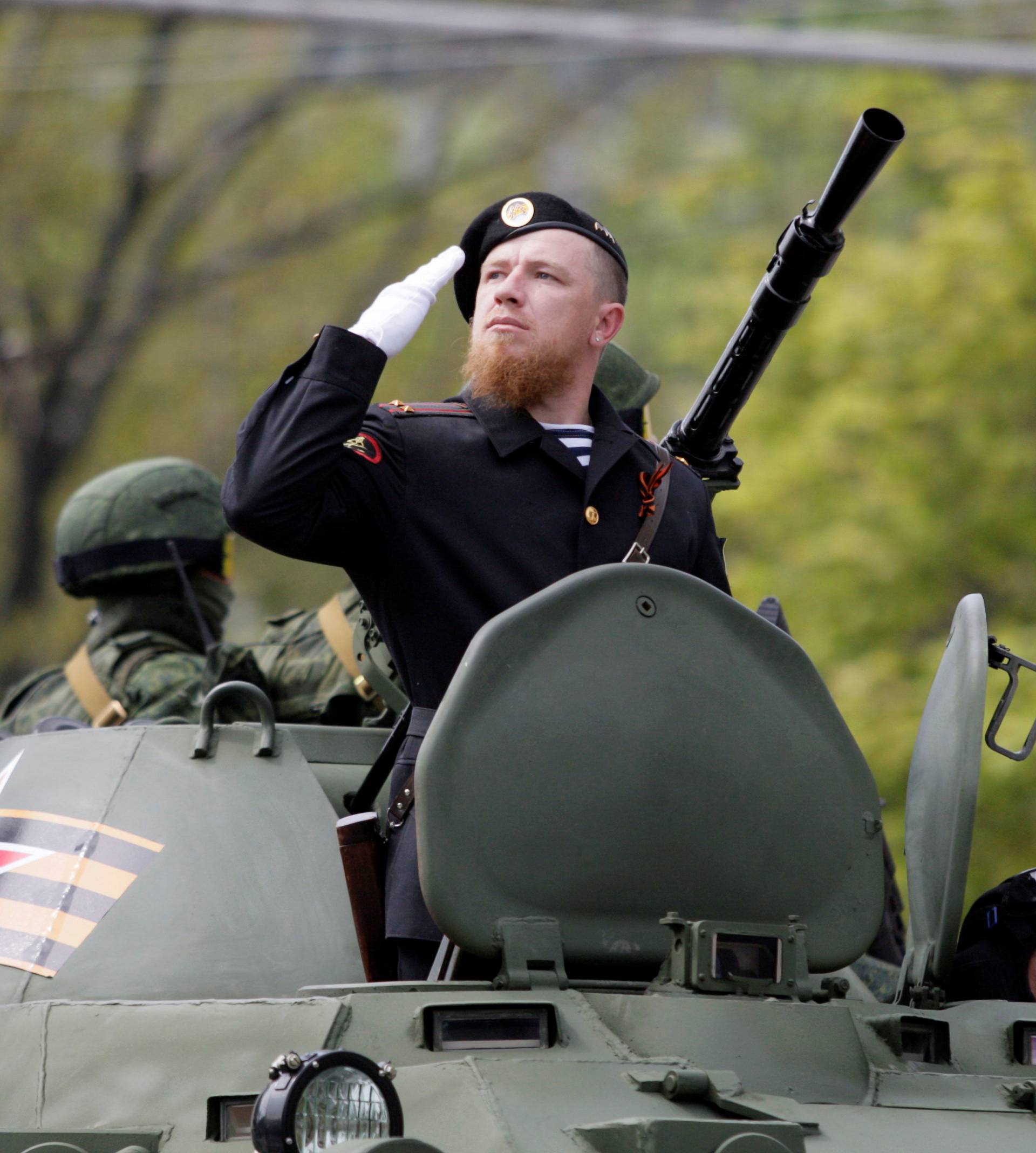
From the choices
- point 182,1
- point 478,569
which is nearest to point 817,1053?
point 478,569

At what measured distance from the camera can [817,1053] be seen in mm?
3359

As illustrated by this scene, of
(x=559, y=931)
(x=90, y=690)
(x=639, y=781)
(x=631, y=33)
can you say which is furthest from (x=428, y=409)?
(x=631, y=33)

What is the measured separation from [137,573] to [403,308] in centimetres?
281

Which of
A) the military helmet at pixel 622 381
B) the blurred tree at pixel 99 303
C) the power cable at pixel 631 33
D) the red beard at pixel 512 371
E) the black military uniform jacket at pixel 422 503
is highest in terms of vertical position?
the blurred tree at pixel 99 303

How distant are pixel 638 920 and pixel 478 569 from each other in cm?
77

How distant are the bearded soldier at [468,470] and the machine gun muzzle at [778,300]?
0.47 metres

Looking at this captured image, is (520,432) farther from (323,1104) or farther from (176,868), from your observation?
(323,1104)

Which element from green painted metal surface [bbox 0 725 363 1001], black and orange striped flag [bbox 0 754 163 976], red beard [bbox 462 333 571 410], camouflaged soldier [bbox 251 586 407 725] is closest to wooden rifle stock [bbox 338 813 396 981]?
green painted metal surface [bbox 0 725 363 1001]

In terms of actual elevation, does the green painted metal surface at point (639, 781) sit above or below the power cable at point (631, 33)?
below

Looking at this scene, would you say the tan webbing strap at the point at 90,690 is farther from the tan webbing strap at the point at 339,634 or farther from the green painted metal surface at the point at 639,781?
the green painted metal surface at the point at 639,781

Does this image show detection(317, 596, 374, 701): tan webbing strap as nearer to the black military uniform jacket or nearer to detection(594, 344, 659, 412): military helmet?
detection(594, 344, 659, 412): military helmet

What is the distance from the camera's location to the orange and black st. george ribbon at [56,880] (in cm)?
386

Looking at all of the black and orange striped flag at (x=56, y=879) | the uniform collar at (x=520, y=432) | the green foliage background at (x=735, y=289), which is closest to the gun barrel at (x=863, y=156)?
the uniform collar at (x=520, y=432)

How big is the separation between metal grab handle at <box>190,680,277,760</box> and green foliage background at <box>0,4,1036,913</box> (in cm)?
772
